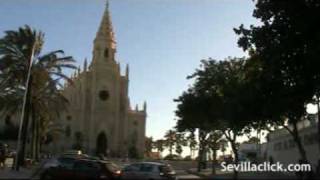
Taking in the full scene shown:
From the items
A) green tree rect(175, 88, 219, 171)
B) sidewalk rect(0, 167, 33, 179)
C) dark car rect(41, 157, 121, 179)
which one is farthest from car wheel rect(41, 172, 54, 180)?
green tree rect(175, 88, 219, 171)

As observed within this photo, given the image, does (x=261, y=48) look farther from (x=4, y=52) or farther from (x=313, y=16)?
(x=4, y=52)

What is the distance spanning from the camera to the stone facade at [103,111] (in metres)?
100

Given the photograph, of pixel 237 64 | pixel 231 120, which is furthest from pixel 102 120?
pixel 231 120

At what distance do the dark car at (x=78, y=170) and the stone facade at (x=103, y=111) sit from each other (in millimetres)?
67784

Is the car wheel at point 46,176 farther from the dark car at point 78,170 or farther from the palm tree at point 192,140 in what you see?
the palm tree at point 192,140

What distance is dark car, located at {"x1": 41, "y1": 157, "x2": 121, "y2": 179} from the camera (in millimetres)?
29594

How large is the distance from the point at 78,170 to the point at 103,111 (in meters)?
72.8

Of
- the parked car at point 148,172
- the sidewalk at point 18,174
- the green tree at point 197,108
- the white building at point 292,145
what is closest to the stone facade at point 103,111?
the white building at point 292,145

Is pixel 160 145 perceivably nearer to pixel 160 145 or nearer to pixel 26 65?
pixel 160 145

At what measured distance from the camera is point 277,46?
23875mm

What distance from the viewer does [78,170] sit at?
29.8 m

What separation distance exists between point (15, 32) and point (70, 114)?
2189 inches

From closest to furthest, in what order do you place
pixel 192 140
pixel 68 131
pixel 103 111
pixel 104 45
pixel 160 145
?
pixel 192 140 → pixel 68 131 → pixel 103 111 → pixel 104 45 → pixel 160 145

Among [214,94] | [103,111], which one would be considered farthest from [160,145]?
[214,94]
